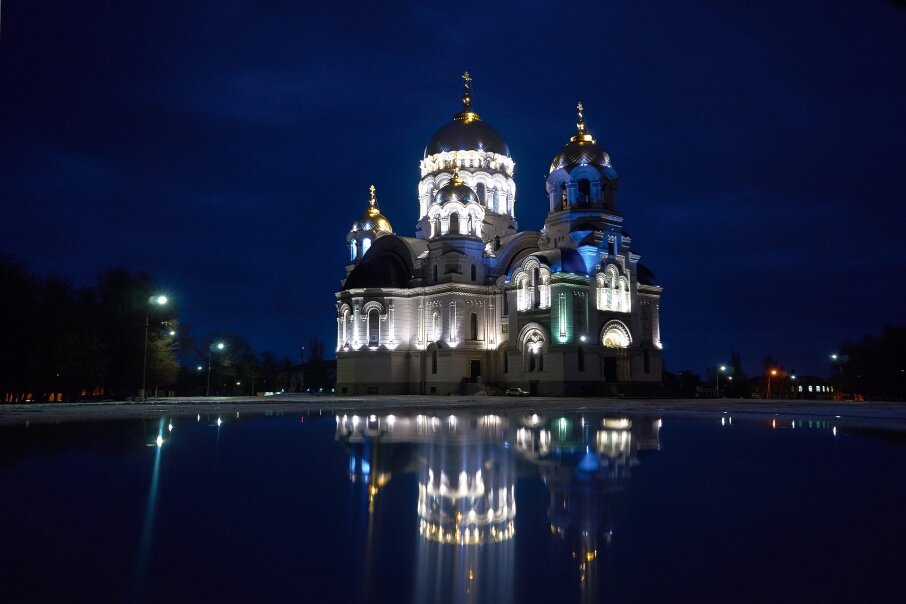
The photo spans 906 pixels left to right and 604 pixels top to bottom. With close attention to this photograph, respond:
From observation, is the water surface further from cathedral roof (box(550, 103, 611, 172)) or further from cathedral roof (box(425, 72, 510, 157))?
cathedral roof (box(425, 72, 510, 157))

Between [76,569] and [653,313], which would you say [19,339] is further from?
[653,313]

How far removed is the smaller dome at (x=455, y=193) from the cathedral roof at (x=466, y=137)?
521cm

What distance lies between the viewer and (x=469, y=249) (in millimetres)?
52625

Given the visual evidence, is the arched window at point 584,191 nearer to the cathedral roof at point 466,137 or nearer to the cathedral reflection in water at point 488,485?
the cathedral roof at point 466,137

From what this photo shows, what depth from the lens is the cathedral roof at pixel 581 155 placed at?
49156 millimetres

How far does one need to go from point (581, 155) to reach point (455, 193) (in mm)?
8972

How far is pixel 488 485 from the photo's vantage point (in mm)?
7617

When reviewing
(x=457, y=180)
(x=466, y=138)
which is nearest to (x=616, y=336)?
(x=457, y=180)

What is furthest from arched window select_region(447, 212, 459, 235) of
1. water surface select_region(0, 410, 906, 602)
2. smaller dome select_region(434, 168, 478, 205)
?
water surface select_region(0, 410, 906, 602)

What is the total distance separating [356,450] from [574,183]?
40.5 meters

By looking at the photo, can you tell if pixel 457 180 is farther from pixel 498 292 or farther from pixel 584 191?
pixel 584 191

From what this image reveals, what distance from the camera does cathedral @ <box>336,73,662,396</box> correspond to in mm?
47094

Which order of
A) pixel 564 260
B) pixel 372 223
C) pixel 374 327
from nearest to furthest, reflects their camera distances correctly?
1. pixel 564 260
2. pixel 374 327
3. pixel 372 223

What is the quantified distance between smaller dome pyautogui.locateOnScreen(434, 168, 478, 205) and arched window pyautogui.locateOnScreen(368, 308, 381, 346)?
915 cm
